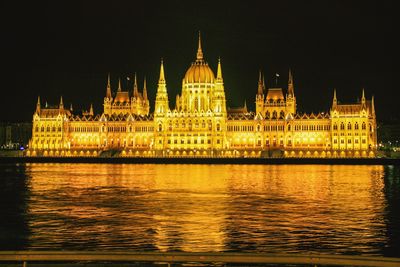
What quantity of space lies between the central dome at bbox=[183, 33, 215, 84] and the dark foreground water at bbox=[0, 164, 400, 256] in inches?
3693

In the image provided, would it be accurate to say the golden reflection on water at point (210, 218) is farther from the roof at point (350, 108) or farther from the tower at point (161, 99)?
the tower at point (161, 99)

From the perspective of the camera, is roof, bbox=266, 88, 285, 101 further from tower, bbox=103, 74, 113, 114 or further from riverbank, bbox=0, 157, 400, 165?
tower, bbox=103, 74, 113, 114

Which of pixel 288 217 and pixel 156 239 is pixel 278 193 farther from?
pixel 156 239

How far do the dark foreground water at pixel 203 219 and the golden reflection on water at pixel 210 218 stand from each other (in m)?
0.04

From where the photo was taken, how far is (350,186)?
5700cm

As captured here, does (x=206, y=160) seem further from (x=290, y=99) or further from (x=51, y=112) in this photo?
(x=51, y=112)

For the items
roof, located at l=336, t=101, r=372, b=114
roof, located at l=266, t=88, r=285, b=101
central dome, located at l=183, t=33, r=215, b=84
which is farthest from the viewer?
roof, located at l=266, t=88, r=285, b=101

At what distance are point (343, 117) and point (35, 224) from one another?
370 ft

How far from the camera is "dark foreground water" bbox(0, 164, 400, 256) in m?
24.2

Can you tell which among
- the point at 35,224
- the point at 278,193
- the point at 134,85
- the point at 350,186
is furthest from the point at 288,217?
the point at 134,85

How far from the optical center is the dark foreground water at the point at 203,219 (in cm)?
2422

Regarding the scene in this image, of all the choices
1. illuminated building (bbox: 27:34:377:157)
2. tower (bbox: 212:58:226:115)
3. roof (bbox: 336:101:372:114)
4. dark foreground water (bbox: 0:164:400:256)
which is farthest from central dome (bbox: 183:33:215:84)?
dark foreground water (bbox: 0:164:400:256)

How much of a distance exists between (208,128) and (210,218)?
107273mm

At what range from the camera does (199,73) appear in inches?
Answer: 5846
